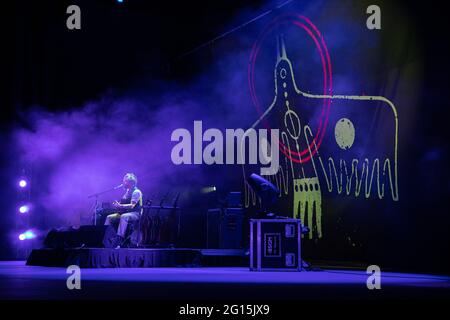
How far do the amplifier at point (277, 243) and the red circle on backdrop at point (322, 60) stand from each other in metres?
1.87

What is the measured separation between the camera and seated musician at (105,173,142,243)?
882cm

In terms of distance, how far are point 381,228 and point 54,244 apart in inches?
181

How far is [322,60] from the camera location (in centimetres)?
879

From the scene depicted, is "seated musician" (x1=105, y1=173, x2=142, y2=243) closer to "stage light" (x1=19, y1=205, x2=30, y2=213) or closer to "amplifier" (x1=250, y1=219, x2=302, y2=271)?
"amplifier" (x1=250, y1=219, x2=302, y2=271)

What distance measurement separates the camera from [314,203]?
891 centimetres

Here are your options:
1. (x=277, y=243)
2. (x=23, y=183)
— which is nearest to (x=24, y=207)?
(x=23, y=183)

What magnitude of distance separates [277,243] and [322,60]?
9.37ft

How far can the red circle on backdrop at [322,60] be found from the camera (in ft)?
28.5

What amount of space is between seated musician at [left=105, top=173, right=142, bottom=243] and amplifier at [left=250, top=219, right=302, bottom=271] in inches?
84.9

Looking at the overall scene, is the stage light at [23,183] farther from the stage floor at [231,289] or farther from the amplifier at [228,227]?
the stage floor at [231,289]

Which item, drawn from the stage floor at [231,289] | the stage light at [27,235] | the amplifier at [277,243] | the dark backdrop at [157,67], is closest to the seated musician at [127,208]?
the dark backdrop at [157,67]

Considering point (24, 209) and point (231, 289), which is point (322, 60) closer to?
point (231, 289)

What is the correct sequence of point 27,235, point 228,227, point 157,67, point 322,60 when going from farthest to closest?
point 157,67 < point 27,235 < point 228,227 < point 322,60
